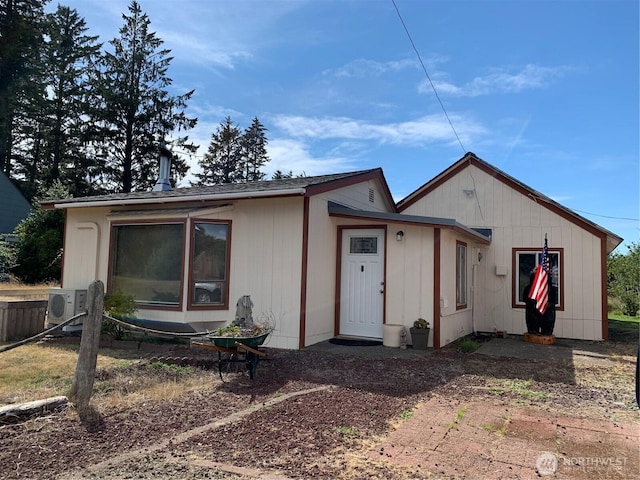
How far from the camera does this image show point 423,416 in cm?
459

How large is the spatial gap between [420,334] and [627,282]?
14.1 meters

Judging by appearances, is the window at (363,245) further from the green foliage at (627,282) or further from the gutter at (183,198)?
the green foliage at (627,282)

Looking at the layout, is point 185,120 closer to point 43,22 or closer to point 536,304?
point 43,22

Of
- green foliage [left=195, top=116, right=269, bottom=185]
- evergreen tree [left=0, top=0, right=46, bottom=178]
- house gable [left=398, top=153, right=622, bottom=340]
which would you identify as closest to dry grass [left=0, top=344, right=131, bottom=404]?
house gable [left=398, top=153, right=622, bottom=340]

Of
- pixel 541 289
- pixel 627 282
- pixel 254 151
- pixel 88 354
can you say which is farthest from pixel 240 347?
pixel 254 151

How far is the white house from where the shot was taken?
8.48 meters

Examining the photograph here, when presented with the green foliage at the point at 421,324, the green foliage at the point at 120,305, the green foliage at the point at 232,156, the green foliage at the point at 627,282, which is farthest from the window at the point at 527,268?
the green foliage at the point at 232,156

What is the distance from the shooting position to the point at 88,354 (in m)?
4.75

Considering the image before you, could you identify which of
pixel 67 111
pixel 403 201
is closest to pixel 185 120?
pixel 67 111

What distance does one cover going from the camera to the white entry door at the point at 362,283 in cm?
920

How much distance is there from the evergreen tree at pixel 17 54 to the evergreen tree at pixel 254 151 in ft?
52.5

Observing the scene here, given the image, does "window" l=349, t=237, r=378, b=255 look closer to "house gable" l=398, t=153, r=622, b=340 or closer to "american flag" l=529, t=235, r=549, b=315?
"american flag" l=529, t=235, r=549, b=315

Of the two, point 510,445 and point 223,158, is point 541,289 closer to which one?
point 510,445

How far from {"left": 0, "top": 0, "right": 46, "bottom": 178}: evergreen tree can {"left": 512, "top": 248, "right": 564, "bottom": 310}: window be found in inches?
1098
